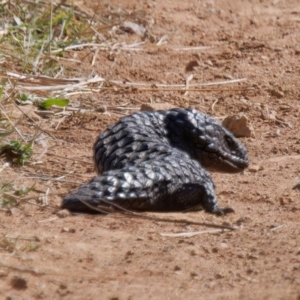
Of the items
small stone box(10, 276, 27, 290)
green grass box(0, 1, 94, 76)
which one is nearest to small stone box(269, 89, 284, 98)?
green grass box(0, 1, 94, 76)

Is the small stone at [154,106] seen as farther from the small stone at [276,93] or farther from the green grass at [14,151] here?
the green grass at [14,151]

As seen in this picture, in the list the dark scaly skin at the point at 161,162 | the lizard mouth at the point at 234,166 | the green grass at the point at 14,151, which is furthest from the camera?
the lizard mouth at the point at 234,166

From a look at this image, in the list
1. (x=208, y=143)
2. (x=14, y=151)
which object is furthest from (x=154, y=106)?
(x=14, y=151)

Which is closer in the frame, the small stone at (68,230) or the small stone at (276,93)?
the small stone at (68,230)

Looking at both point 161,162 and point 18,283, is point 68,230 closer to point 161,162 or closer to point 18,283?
point 18,283

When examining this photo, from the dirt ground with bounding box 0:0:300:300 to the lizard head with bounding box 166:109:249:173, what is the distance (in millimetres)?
118

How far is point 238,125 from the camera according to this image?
25.9 feet

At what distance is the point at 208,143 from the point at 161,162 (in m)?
0.84

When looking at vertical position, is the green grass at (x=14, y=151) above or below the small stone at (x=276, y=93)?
below

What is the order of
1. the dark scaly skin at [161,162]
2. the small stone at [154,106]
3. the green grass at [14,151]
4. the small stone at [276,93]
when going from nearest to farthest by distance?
the dark scaly skin at [161,162] → the green grass at [14,151] → the small stone at [154,106] → the small stone at [276,93]

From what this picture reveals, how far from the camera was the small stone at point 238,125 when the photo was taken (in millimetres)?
7879

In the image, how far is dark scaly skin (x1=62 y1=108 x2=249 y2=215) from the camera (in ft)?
18.6

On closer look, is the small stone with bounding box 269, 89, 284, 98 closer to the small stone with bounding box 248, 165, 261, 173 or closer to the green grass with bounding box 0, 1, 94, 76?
the green grass with bounding box 0, 1, 94, 76

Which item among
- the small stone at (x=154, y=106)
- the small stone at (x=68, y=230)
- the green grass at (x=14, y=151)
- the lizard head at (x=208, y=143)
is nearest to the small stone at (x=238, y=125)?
the small stone at (x=154, y=106)
